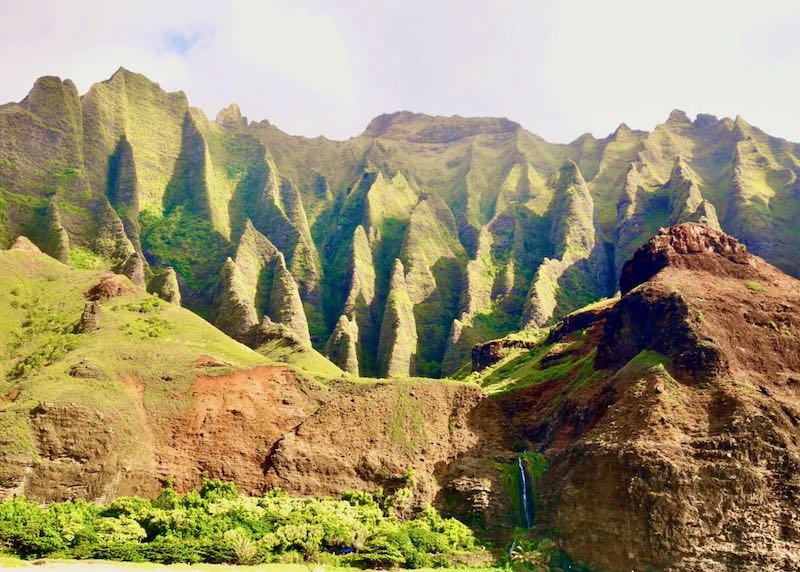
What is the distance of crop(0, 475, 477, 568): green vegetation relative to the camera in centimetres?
4741

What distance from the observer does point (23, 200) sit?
365ft

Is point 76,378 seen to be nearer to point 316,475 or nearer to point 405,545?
point 316,475

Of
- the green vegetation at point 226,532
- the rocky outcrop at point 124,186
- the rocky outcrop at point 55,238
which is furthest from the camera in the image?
the rocky outcrop at point 124,186

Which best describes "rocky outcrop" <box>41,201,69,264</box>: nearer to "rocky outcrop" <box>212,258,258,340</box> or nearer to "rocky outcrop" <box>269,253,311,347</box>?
"rocky outcrop" <box>212,258,258,340</box>

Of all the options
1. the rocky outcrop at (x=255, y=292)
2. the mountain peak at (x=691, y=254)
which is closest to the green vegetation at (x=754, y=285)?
the mountain peak at (x=691, y=254)

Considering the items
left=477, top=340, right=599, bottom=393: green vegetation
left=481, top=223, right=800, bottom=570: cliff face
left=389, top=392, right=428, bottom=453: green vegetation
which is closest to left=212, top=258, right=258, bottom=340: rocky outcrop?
left=477, top=340, right=599, bottom=393: green vegetation

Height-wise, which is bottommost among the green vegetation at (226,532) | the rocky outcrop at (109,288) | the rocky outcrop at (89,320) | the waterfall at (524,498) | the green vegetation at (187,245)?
the green vegetation at (226,532)

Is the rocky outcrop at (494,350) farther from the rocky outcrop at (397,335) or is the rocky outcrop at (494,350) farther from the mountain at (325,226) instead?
the mountain at (325,226)

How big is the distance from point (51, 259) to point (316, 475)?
163 feet

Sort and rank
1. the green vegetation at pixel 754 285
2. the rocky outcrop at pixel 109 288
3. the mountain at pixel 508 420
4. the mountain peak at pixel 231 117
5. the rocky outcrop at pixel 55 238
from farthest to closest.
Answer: the mountain peak at pixel 231 117
the rocky outcrop at pixel 55 238
the rocky outcrop at pixel 109 288
the green vegetation at pixel 754 285
the mountain at pixel 508 420

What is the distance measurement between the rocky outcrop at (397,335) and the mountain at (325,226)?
1.21 feet

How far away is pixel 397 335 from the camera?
118812 mm

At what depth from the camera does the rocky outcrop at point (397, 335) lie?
116m

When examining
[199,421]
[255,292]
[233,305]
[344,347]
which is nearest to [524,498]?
[199,421]
